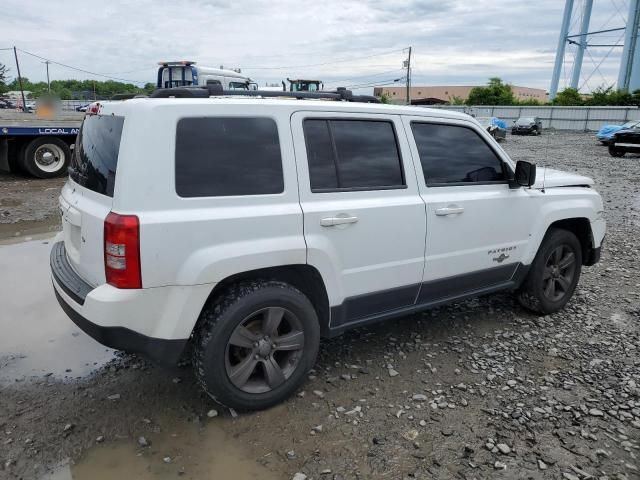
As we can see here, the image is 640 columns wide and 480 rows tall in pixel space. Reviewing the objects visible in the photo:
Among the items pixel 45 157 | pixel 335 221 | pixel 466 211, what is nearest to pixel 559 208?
pixel 466 211

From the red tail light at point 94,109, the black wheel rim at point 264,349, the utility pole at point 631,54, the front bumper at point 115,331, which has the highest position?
the utility pole at point 631,54

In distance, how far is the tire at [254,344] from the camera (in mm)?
2953

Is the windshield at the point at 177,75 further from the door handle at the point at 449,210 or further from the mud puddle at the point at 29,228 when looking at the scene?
the door handle at the point at 449,210

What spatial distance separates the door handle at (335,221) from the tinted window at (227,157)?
0.33m

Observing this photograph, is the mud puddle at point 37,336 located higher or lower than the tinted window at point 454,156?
lower

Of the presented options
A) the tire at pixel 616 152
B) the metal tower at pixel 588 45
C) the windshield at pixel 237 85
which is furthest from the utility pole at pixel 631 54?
the windshield at pixel 237 85

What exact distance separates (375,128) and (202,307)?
1.70 m

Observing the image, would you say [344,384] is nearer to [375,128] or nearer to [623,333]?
[375,128]

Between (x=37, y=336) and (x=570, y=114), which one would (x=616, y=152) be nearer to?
(x=37, y=336)

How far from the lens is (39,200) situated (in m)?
9.77

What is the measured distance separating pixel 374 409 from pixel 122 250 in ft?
6.05

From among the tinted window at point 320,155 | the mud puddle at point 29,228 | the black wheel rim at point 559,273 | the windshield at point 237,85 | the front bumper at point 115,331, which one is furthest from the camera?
the windshield at point 237,85

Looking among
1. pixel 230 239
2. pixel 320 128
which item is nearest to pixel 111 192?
pixel 230 239

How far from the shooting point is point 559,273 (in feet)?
15.7
